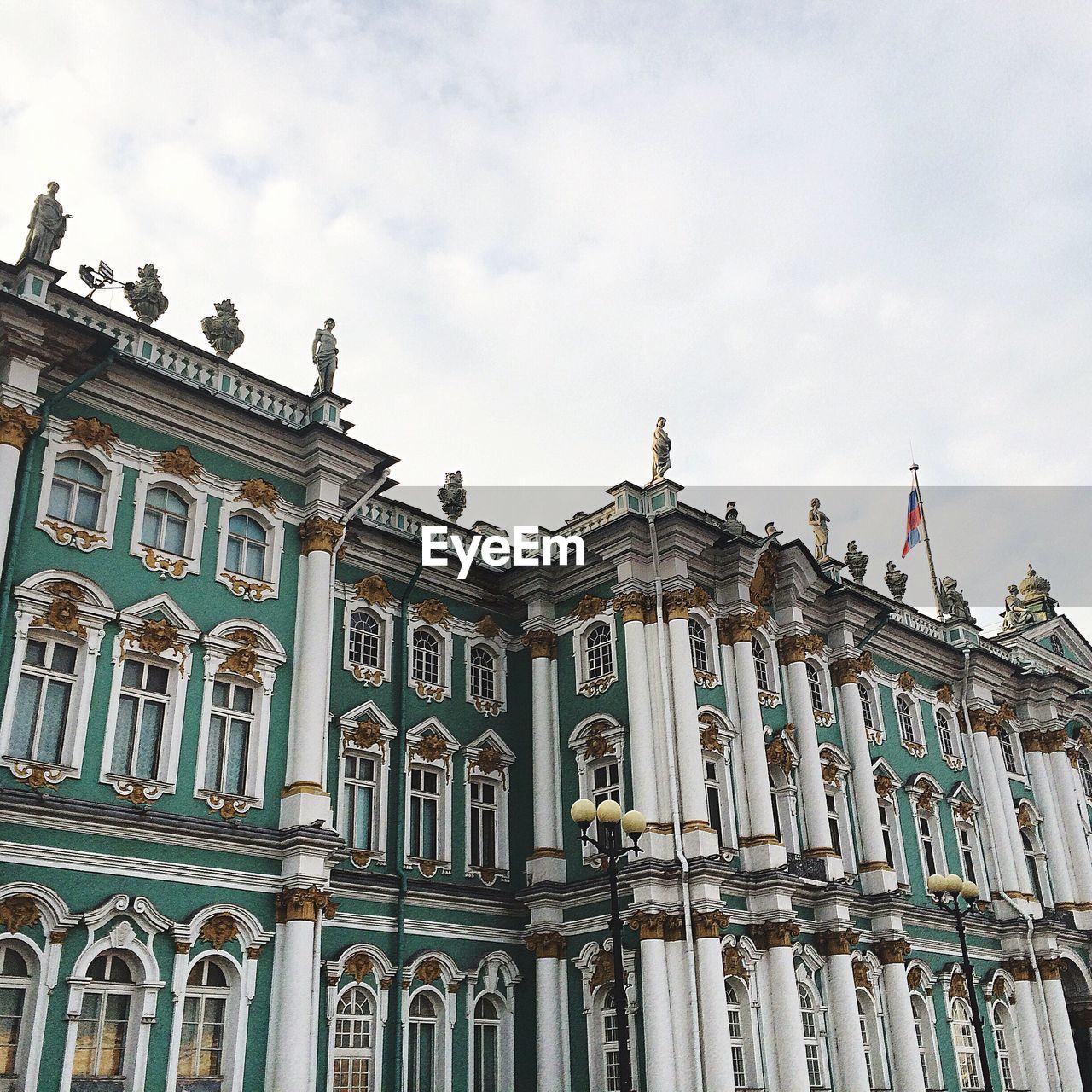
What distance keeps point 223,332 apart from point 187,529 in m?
5.10

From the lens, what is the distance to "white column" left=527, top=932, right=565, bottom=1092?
28.5m

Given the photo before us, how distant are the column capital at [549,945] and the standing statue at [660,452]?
12.2 metres

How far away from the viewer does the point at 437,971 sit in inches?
1120

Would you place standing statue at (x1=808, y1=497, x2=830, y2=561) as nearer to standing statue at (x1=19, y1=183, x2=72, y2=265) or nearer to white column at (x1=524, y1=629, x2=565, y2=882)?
white column at (x1=524, y1=629, x2=565, y2=882)

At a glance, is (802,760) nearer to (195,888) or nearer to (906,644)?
(906,644)

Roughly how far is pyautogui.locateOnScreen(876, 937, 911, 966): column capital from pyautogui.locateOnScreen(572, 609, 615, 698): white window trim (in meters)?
11.1

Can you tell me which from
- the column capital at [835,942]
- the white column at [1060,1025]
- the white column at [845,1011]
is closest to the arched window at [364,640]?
the column capital at [835,942]

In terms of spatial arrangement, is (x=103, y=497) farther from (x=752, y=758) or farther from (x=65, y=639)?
(x=752, y=758)

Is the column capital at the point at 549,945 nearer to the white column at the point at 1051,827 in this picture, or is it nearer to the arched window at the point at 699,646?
the arched window at the point at 699,646

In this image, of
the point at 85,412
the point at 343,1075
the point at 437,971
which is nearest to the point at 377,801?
the point at 437,971

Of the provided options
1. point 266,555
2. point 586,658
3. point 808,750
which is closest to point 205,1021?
point 266,555

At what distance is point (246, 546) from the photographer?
26781 mm

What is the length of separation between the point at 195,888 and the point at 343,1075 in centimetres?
606

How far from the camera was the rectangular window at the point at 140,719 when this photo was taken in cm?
2334
